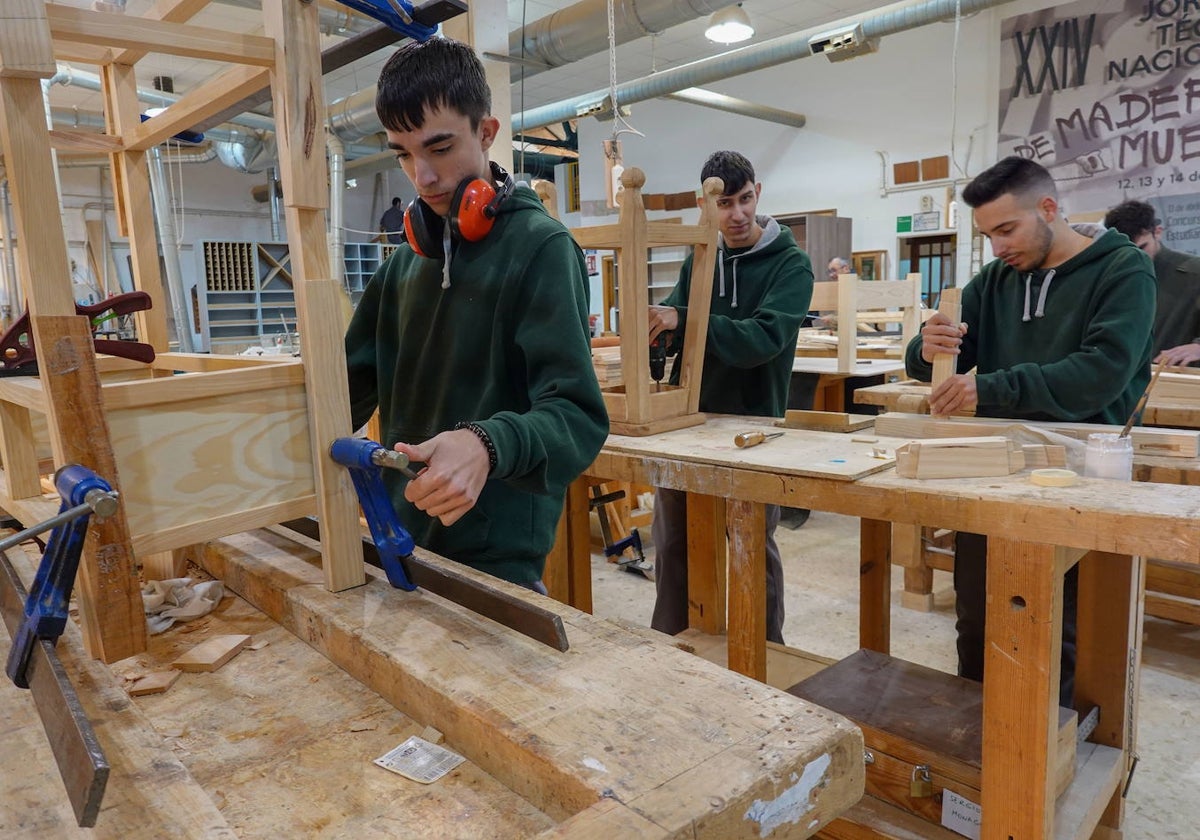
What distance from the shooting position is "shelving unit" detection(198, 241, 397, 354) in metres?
8.82

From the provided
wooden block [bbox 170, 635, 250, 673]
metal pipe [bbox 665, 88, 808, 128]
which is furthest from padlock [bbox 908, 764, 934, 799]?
metal pipe [bbox 665, 88, 808, 128]

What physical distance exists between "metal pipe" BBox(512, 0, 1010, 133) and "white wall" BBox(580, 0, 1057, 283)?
1563 mm

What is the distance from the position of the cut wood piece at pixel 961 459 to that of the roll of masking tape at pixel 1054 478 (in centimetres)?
7

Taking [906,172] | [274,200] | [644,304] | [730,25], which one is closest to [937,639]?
[644,304]

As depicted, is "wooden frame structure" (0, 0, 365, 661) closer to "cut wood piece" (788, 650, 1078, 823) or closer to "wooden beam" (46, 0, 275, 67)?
"wooden beam" (46, 0, 275, 67)

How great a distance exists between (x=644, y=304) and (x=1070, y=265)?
114 centimetres

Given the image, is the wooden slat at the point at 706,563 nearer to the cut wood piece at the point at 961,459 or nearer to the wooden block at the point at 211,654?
the cut wood piece at the point at 961,459

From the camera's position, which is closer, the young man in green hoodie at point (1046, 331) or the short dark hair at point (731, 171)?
the young man in green hoodie at point (1046, 331)

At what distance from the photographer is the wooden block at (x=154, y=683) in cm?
92

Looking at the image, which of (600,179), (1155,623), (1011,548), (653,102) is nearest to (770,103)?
(653,102)

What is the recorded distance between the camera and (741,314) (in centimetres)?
272

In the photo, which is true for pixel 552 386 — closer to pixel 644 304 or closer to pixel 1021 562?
pixel 1021 562

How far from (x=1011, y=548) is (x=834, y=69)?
8.59 meters

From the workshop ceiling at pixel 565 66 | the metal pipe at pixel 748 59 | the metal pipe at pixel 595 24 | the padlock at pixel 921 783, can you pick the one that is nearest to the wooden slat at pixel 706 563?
the padlock at pixel 921 783
